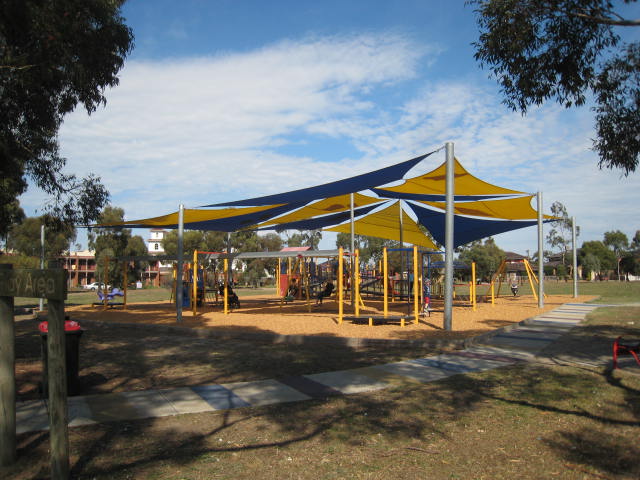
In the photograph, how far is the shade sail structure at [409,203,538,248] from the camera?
18828 mm

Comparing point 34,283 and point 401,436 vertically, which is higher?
point 34,283

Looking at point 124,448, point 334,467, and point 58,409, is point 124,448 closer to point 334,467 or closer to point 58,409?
point 58,409

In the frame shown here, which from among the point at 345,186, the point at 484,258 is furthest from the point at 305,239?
the point at 345,186

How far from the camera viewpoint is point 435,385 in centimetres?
601

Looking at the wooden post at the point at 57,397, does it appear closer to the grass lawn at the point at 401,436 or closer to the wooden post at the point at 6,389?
the grass lawn at the point at 401,436

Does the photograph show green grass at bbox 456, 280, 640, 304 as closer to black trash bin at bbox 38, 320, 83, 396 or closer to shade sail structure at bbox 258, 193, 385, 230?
shade sail structure at bbox 258, 193, 385, 230

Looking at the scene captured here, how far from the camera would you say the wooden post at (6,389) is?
354cm

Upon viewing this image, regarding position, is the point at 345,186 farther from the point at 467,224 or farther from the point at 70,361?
the point at 467,224

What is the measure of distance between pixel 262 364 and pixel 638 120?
6414mm

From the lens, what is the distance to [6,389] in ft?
11.7

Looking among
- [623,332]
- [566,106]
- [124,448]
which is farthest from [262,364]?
[623,332]

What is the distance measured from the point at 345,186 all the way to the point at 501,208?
7.01 metres

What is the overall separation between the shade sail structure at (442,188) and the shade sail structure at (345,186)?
5.84ft

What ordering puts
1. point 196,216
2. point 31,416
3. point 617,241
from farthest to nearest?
1. point 617,241
2. point 196,216
3. point 31,416
